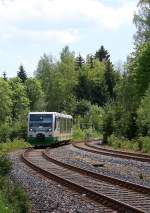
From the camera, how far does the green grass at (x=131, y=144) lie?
36344 mm

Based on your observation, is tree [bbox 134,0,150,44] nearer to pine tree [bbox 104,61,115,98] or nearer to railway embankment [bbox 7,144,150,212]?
railway embankment [bbox 7,144,150,212]

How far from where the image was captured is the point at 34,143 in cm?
4125

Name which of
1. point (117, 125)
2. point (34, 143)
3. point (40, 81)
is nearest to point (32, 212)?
point (34, 143)

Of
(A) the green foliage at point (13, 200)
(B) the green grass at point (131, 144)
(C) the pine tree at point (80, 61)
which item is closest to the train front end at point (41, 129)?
(B) the green grass at point (131, 144)

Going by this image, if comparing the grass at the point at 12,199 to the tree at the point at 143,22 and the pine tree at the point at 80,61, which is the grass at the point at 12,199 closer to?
the tree at the point at 143,22

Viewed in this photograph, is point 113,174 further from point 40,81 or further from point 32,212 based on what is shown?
point 40,81

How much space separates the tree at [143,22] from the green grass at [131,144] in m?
22.4

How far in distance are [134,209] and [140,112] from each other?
30.9 metres

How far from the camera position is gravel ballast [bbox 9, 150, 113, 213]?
41.3ft

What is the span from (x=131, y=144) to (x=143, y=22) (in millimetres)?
28837

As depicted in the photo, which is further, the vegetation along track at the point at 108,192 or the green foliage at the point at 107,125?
the green foliage at the point at 107,125

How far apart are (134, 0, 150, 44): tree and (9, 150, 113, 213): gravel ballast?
48.7 meters

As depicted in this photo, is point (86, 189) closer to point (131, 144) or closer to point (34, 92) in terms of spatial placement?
point (131, 144)

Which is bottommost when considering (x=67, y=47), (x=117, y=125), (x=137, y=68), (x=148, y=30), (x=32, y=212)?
(x=32, y=212)
